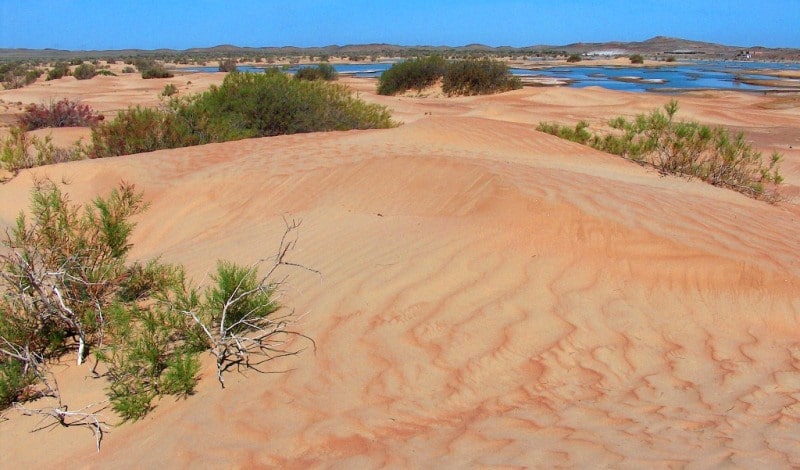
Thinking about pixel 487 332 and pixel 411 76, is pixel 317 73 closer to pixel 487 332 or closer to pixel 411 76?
pixel 411 76

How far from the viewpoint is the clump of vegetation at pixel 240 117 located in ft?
38.8

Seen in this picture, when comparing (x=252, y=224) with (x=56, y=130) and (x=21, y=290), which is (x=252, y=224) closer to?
(x=21, y=290)

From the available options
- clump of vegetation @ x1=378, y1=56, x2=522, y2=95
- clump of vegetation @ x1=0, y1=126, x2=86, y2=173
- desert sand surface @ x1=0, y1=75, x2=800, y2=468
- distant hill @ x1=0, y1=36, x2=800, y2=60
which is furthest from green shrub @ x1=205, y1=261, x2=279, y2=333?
distant hill @ x1=0, y1=36, x2=800, y2=60

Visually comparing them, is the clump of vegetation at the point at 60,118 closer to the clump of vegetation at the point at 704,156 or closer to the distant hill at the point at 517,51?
the clump of vegetation at the point at 704,156

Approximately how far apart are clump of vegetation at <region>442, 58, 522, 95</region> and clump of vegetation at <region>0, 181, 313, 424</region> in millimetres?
29989

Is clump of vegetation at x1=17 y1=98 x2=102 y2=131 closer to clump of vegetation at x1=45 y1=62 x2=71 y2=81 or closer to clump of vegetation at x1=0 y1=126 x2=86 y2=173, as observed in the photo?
clump of vegetation at x1=0 y1=126 x2=86 y2=173

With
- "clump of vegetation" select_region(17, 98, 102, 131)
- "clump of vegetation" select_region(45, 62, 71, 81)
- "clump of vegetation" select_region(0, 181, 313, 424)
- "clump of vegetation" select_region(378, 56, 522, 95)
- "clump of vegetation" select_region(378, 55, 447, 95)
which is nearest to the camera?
"clump of vegetation" select_region(0, 181, 313, 424)

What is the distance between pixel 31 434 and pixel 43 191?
6.17 metres

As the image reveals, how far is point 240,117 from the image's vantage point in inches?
525

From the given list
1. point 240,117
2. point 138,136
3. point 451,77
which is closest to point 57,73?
point 451,77

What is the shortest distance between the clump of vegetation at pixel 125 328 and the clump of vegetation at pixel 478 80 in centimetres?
2999

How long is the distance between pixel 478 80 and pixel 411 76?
392 cm

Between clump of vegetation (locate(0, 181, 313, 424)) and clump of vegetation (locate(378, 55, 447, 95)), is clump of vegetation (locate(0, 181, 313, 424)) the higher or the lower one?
the lower one

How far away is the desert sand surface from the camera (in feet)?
10.1
